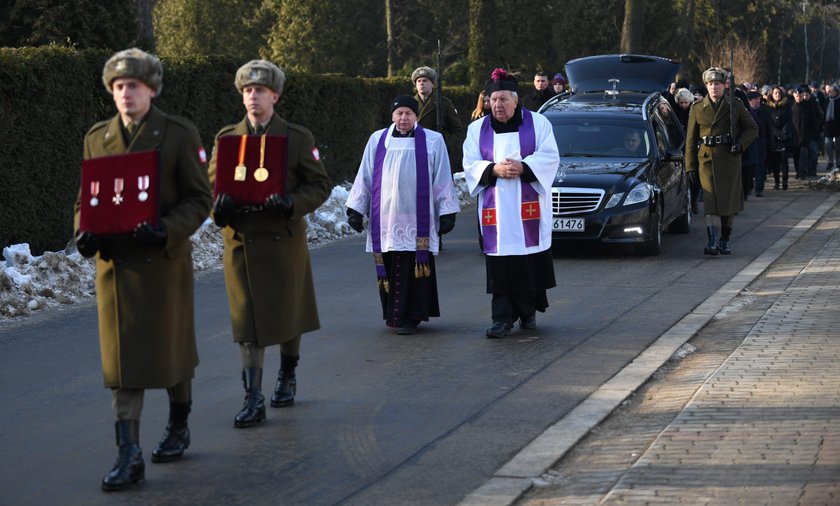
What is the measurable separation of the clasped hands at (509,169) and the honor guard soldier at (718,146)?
5451mm

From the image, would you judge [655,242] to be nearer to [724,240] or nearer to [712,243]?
[712,243]

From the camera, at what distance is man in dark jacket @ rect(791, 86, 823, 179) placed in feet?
97.0

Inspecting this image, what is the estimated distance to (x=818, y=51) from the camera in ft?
331

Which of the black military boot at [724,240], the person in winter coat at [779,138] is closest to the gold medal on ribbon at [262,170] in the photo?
the black military boot at [724,240]

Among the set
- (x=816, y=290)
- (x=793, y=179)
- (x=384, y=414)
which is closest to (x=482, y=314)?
(x=816, y=290)

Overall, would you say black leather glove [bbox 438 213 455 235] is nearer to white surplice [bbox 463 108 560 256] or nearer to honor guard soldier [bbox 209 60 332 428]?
white surplice [bbox 463 108 560 256]

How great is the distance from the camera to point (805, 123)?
29.6m

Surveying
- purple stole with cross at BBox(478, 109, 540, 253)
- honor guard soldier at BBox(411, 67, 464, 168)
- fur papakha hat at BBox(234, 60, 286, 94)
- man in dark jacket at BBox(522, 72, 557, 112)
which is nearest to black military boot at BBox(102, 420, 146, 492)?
fur papakha hat at BBox(234, 60, 286, 94)

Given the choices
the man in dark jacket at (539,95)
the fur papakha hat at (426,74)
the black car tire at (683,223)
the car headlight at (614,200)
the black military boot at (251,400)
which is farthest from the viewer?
the man in dark jacket at (539,95)

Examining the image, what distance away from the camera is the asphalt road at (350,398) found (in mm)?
6633

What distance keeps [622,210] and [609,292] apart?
2808 millimetres

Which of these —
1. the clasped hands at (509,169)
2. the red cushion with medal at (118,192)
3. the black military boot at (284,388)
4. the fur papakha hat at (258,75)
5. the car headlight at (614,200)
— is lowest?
the black military boot at (284,388)

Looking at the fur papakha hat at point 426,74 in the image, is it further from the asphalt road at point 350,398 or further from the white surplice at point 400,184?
the white surplice at point 400,184

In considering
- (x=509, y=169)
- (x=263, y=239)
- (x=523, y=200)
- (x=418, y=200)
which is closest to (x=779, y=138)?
(x=523, y=200)
